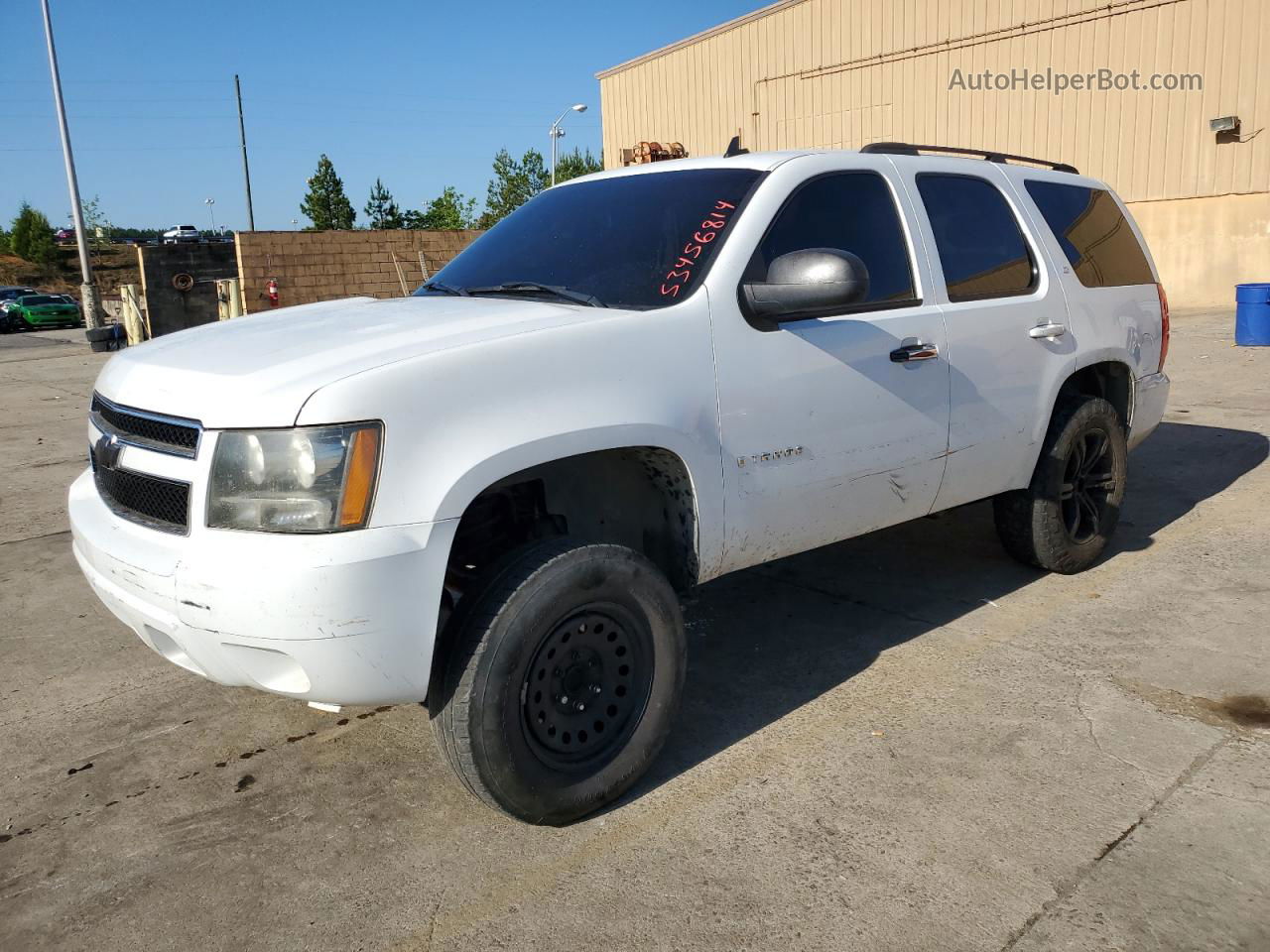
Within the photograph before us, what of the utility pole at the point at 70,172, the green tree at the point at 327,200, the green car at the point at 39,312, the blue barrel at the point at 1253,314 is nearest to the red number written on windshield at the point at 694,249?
the blue barrel at the point at 1253,314

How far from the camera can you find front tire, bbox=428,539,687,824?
271 cm

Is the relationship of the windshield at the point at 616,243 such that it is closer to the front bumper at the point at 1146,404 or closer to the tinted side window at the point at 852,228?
the tinted side window at the point at 852,228

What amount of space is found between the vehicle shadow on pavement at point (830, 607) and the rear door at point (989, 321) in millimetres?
650

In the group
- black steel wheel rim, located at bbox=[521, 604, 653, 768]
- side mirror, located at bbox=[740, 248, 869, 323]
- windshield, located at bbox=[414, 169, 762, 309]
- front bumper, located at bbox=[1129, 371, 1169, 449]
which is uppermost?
windshield, located at bbox=[414, 169, 762, 309]

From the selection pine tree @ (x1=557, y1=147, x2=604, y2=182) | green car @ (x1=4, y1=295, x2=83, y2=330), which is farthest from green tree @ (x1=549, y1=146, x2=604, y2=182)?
green car @ (x1=4, y1=295, x2=83, y2=330)

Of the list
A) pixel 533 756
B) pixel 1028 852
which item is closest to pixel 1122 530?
pixel 1028 852

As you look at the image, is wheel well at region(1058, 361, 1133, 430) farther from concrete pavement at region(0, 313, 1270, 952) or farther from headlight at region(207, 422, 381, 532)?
headlight at region(207, 422, 381, 532)

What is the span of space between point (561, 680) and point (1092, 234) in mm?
3622

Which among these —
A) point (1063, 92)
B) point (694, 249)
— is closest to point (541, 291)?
point (694, 249)

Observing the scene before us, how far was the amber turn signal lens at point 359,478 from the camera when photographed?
2508 millimetres

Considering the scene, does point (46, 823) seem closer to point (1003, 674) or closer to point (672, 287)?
point (672, 287)

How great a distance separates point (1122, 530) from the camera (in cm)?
571

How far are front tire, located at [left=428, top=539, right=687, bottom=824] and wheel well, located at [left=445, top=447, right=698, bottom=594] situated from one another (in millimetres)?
258

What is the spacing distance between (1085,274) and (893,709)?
7.98 ft
